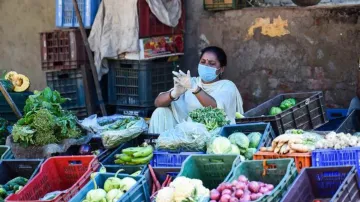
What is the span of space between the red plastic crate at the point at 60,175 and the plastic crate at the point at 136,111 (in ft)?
8.99

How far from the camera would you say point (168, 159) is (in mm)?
5809

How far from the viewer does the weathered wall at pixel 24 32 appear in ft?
32.8

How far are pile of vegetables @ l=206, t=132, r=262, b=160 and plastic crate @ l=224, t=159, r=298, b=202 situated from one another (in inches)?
19.3

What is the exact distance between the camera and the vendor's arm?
6.63m

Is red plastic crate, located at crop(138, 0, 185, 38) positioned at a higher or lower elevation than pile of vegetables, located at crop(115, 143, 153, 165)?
higher

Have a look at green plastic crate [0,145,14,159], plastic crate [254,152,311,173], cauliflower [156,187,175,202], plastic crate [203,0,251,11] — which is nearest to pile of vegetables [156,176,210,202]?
cauliflower [156,187,175,202]

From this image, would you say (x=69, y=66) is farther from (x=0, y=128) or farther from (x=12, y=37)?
(x=12, y=37)

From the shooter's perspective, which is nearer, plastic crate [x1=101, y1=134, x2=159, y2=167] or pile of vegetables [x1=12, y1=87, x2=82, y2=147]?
plastic crate [x1=101, y1=134, x2=159, y2=167]

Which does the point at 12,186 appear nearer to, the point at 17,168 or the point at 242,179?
the point at 17,168

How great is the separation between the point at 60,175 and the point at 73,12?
3.41 m

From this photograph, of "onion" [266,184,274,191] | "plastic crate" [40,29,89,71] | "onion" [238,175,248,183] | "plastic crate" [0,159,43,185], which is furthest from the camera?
"plastic crate" [40,29,89,71]

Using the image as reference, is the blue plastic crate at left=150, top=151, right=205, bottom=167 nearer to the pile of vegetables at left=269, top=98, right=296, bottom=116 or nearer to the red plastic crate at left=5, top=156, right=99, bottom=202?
the red plastic crate at left=5, top=156, right=99, bottom=202

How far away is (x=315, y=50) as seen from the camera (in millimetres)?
8094

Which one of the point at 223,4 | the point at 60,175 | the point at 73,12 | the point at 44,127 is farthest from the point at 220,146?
the point at 73,12
